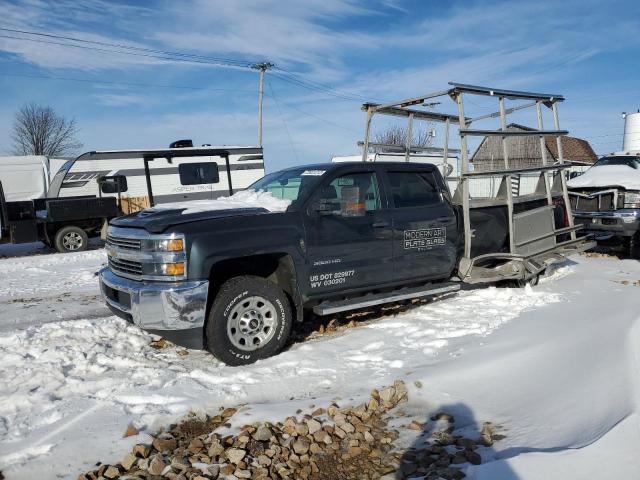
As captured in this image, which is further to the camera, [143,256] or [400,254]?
[400,254]

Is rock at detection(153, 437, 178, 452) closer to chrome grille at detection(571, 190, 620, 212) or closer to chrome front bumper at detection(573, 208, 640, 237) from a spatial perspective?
chrome front bumper at detection(573, 208, 640, 237)

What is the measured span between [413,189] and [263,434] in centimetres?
364

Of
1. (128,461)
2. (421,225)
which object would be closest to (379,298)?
(421,225)

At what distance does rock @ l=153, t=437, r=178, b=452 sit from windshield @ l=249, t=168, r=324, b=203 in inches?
103

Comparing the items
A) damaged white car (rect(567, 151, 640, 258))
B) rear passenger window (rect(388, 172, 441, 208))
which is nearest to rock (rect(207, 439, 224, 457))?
rear passenger window (rect(388, 172, 441, 208))

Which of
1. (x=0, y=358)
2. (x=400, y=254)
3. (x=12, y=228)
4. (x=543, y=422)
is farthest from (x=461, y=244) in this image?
(x=12, y=228)

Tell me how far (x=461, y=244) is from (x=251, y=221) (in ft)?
9.96

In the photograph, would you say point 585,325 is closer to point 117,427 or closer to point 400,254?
point 400,254

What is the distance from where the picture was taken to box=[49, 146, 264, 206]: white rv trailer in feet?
50.3

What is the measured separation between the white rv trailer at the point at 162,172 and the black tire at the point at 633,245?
1105 cm

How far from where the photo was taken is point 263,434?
126 inches

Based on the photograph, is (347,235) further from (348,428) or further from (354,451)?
(354,451)

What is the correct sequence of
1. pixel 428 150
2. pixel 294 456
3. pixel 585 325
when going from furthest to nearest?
pixel 428 150, pixel 585 325, pixel 294 456

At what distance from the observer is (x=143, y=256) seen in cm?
437
